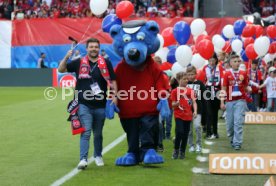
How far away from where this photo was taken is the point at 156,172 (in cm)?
1035

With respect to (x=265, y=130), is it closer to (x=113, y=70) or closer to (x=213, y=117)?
(x=213, y=117)

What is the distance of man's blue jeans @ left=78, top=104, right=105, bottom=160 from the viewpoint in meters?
10.6

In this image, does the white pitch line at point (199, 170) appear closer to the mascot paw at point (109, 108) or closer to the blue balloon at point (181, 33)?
the mascot paw at point (109, 108)

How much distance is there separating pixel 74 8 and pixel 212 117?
2279 cm

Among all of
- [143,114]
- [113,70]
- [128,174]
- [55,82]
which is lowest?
[55,82]

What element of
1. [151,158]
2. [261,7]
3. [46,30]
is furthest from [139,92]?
[261,7]

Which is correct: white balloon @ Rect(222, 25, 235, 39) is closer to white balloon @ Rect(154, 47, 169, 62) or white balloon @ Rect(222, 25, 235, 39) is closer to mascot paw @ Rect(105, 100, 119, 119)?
white balloon @ Rect(154, 47, 169, 62)

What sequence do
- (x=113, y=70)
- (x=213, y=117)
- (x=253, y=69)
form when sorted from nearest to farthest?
(x=113, y=70) < (x=213, y=117) < (x=253, y=69)

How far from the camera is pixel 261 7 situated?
3509 cm

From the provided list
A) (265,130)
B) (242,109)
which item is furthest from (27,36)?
(242,109)

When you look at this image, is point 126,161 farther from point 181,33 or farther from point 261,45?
point 261,45

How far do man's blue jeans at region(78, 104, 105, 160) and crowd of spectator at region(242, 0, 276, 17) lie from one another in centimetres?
2484

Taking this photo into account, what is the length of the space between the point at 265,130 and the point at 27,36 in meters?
20.5

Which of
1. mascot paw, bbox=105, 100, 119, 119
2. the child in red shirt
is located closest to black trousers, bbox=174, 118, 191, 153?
the child in red shirt
